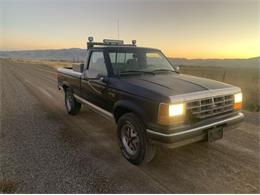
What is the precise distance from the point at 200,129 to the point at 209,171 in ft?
2.49

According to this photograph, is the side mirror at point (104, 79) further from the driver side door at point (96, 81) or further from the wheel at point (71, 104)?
the wheel at point (71, 104)

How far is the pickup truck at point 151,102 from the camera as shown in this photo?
9.55 ft

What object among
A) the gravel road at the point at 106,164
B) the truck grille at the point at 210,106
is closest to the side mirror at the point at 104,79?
the gravel road at the point at 106,164

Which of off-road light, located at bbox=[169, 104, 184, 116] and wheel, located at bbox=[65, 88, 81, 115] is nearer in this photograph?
off-road light, located at bbox=[169, 104, 184, 116]

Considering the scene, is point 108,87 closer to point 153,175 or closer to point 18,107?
point 153,175

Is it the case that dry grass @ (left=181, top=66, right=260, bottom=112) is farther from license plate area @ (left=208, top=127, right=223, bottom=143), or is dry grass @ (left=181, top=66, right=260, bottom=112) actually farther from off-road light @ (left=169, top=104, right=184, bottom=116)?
off-road light @ (left=169, top=104, right=184, bottom=116)

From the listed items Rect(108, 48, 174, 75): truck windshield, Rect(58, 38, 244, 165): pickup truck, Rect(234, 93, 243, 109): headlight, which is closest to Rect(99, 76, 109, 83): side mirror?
Rect(58, 38, 244, 165): pickup truck

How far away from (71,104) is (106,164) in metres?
3.29

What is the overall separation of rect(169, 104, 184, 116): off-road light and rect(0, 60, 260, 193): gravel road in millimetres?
1026

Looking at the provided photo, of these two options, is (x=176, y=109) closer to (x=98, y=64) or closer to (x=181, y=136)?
(x=181, y=136)

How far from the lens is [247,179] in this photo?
303 cm

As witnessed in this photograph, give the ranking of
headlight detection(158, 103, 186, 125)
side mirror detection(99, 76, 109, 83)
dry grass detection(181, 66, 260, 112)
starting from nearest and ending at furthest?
1. headlight detection(158, 103, 186, 125)
2. side mirror detection(99, 76, 109, 83)
3. dry grass detection(181, 66, 260, 112)

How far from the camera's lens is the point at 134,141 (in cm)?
352

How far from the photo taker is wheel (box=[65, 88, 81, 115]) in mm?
6125
